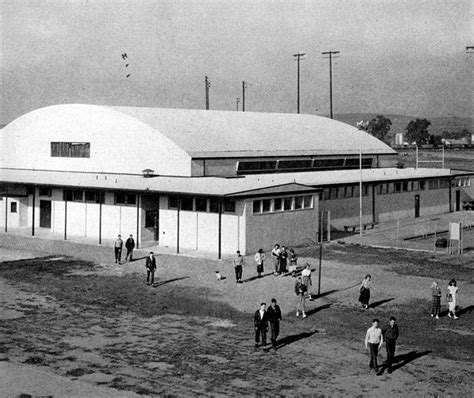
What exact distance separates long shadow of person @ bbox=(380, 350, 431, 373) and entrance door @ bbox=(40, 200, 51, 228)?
3289 centimetres

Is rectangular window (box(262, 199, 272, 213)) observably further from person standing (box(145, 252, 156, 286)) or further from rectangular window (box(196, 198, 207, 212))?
person standing (box(145, 252, 156, 286))

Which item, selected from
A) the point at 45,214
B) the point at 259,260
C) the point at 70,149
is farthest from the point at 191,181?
the point at 70,149

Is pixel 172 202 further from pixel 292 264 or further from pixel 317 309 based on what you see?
pixel 317 309

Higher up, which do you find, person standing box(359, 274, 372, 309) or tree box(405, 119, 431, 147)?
tree box(405, 119, 431, 147)

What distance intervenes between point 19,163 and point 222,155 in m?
16.7

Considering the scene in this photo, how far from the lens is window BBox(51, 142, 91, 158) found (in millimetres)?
51656

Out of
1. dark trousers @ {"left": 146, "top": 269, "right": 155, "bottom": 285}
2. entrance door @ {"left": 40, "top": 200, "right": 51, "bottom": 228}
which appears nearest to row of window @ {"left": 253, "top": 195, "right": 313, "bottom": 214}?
dark trousers @ {"left": 146, "top": 269, "right": 155, "bottom": 285}

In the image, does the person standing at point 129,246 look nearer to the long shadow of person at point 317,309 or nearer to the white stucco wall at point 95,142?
the white stucco wall at point 95,142

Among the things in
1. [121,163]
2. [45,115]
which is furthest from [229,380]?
[45,115]

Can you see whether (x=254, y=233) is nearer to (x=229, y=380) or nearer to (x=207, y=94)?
(x=229, y=380)

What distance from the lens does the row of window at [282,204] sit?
38.4 metres

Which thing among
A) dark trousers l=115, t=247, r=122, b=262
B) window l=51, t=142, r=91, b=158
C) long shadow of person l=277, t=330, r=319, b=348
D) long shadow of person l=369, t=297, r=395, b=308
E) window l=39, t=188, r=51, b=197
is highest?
window l=51, t=142, r=91, b=158

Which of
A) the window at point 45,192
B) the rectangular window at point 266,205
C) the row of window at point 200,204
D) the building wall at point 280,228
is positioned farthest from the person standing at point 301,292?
the window at point 45,192

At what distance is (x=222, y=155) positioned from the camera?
50562 mm
